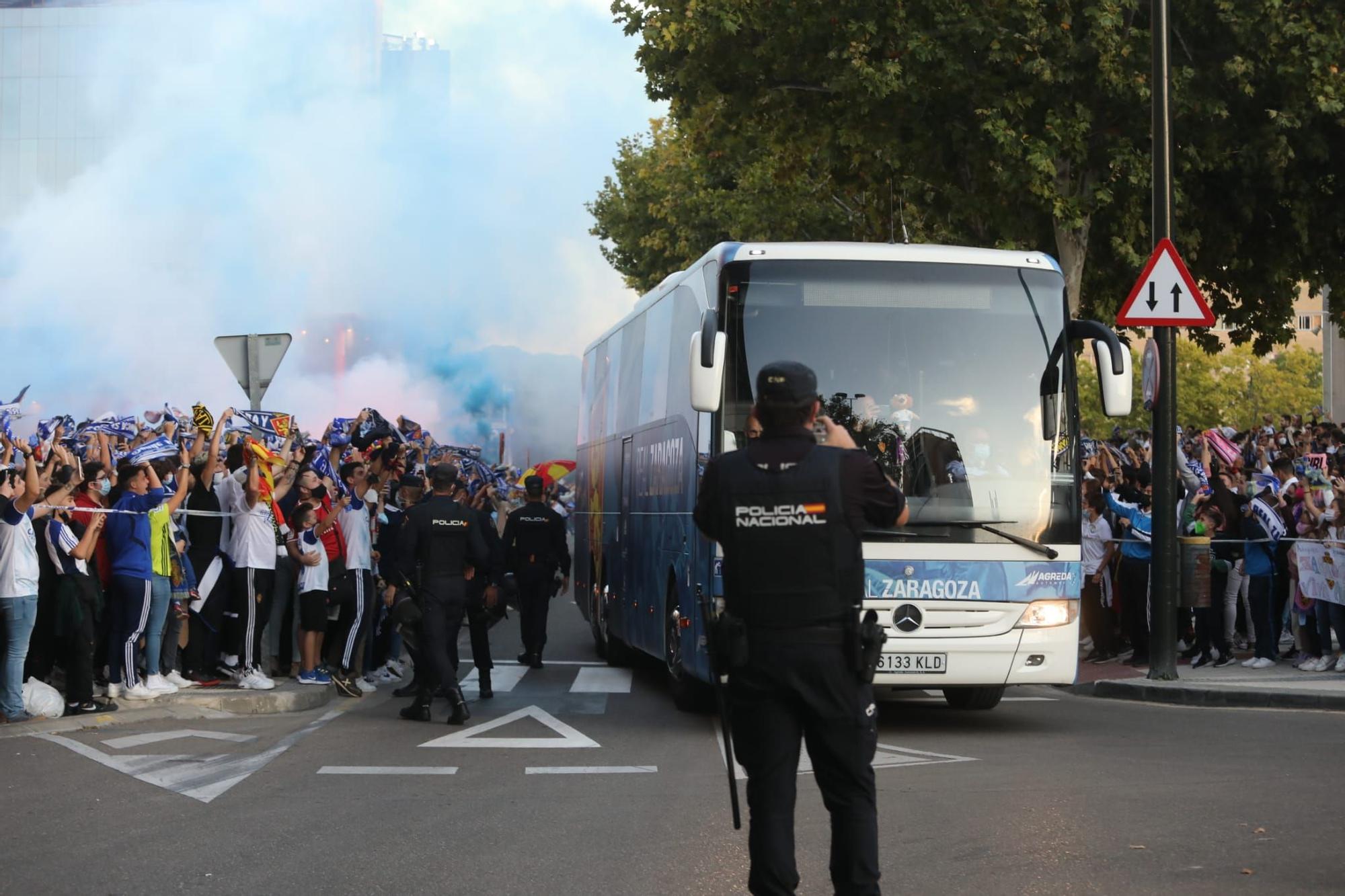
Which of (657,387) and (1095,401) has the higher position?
(1095,401)

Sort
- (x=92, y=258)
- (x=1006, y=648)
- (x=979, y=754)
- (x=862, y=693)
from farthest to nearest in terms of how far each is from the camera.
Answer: (x=92, y=258) → (x=1006, y=648) → (x=979, y=754) → (x=862, y=693)

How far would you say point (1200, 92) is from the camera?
2164 centimetres

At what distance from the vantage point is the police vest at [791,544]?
17.3ft

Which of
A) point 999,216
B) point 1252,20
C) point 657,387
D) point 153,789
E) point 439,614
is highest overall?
point 1252,20

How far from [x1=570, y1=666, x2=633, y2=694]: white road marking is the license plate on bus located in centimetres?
404

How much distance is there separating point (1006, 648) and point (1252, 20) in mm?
12120

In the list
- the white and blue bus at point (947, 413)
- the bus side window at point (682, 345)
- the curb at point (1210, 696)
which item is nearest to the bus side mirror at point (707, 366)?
the white and blue bus at point (947, 413)

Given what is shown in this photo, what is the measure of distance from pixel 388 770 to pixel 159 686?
3.69 meters

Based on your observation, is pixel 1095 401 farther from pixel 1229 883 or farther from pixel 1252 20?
pixel 1229 883

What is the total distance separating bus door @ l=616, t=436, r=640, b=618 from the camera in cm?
1566

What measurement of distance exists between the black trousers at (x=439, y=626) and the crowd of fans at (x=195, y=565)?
85 cm

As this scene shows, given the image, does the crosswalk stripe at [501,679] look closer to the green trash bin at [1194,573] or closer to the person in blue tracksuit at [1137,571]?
the green trash bin at [1194,573]

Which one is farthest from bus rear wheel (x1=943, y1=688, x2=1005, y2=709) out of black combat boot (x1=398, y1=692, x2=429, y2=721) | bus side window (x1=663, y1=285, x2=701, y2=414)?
black combat boot (x1=398, y1=692, x2=429, y2=721)

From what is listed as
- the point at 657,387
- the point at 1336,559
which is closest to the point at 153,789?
the point at 657,387
